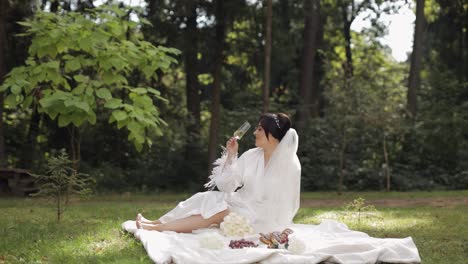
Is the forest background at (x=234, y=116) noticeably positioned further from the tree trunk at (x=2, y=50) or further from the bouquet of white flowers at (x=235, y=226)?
the bouquet of white flowers at (x=235, y=226)

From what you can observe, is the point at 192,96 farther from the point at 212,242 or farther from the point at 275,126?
the point at 212,242

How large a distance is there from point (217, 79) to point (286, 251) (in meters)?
10.3

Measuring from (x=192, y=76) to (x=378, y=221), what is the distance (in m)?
8.88

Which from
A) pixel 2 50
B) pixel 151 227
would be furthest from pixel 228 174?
pixel 2 50

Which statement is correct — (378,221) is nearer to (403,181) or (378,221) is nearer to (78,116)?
(78,116)

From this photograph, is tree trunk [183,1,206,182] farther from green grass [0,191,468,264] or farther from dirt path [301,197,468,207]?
green grass [0,191,468,264]

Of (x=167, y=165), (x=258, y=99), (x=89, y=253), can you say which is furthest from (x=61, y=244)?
(x=258, y=99)

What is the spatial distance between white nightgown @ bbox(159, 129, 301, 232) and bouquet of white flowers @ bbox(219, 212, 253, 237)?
0.63 feet

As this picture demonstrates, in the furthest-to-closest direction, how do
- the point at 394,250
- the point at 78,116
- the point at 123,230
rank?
the point at 78,116 → the point at 123,230 → the point at 394,250

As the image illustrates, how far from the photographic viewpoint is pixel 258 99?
19172 mm

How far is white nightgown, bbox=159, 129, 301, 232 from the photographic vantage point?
618 cm

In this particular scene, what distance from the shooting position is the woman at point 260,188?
615cm

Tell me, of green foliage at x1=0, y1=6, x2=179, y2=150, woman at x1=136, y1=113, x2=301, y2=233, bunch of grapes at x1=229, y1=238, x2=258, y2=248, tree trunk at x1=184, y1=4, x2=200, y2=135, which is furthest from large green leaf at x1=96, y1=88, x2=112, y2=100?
tree trunk at x1=184, y1=4, x2=200, y2=135

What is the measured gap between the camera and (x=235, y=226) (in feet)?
19.2
